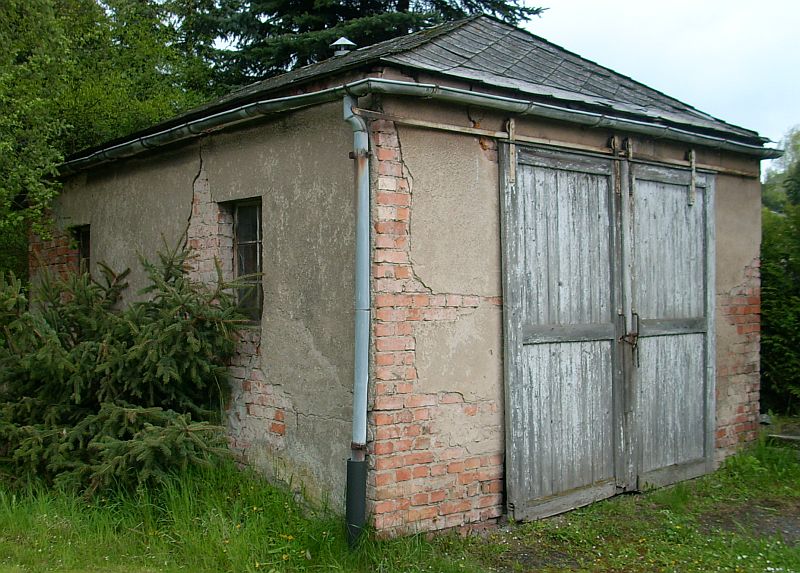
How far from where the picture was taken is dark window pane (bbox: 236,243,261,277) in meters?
6.63

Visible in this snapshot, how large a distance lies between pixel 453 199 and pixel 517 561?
2.51 metres

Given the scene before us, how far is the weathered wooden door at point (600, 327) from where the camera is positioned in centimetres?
584

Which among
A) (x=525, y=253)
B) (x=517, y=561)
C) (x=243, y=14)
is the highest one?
(x=243, y=14)

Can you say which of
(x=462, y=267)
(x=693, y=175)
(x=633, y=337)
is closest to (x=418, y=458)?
(x=462, y=267)

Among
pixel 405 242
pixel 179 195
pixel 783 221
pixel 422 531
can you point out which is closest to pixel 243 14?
pixel 179 195

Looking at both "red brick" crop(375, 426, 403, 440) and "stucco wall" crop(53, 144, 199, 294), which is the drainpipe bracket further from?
"stucco wall" crop(53, 144, 199, 294)

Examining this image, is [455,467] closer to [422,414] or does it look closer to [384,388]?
[422,414]

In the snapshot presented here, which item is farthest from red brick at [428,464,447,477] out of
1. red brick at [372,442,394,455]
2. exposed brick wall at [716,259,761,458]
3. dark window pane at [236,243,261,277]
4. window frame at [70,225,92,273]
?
window frame at [70,225,92,273]

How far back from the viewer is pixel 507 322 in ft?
18.7

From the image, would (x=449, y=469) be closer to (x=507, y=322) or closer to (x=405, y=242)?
(x=507, y=322)

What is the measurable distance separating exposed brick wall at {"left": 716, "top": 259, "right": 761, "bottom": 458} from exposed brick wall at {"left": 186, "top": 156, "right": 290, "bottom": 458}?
441 centimetres

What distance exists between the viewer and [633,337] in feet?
21.7

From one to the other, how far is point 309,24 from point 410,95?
11.6 m

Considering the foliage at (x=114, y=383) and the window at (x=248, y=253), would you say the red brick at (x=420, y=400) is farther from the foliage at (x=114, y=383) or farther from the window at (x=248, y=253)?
the window at (x=248, y=253)
